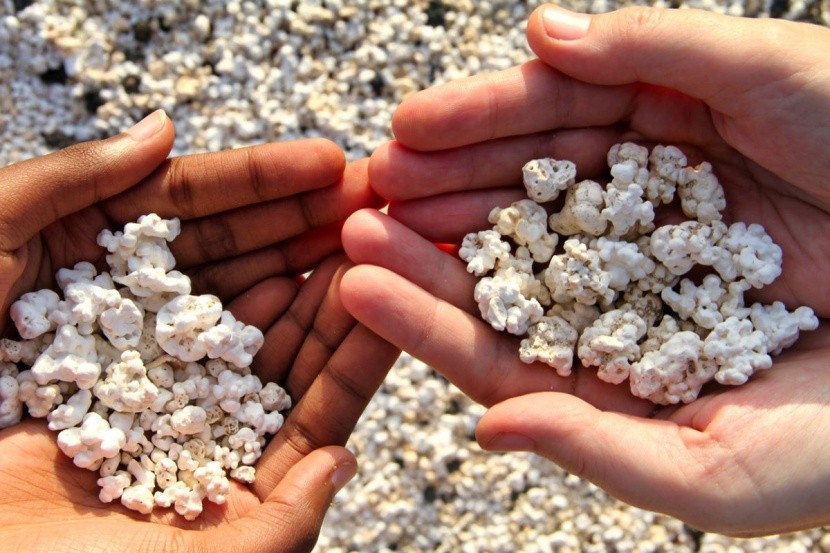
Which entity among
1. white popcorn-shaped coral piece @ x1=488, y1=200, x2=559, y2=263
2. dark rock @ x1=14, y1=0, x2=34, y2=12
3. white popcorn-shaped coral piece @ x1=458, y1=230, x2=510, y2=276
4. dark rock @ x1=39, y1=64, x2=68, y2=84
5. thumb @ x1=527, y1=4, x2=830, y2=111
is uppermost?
thumb @ x1=527, y1=4, x2=830, y2=111

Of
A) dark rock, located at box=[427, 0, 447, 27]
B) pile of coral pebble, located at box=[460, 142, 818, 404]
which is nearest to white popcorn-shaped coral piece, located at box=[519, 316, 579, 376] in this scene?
pile of coral pebble, located at box=[460, 142, 818, 404]

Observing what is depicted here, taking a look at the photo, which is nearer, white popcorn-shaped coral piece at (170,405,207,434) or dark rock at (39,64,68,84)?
white popcorn-shaped coral piece at (170,405,207,434)

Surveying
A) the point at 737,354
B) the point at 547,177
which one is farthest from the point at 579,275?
the point at 737,354

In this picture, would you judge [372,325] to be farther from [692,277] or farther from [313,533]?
[692,277]

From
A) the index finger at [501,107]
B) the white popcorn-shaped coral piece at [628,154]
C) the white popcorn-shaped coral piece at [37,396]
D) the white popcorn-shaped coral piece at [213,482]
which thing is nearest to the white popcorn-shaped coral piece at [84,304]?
the white popcorn-shaped coral piece at [37,396]

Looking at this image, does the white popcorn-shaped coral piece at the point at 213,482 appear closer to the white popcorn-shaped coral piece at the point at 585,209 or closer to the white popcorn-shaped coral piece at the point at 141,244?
the white popcorn-shaped coral piece at the point at 141,244

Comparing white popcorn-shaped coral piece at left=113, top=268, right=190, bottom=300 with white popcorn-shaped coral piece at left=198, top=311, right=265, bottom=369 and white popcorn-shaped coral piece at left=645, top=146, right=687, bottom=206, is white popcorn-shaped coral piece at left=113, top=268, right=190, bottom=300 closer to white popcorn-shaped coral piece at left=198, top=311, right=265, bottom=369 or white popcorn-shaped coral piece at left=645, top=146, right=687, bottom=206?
white popcorn-shaped coral piece at left=198, top=311, right=265, bottom=369
